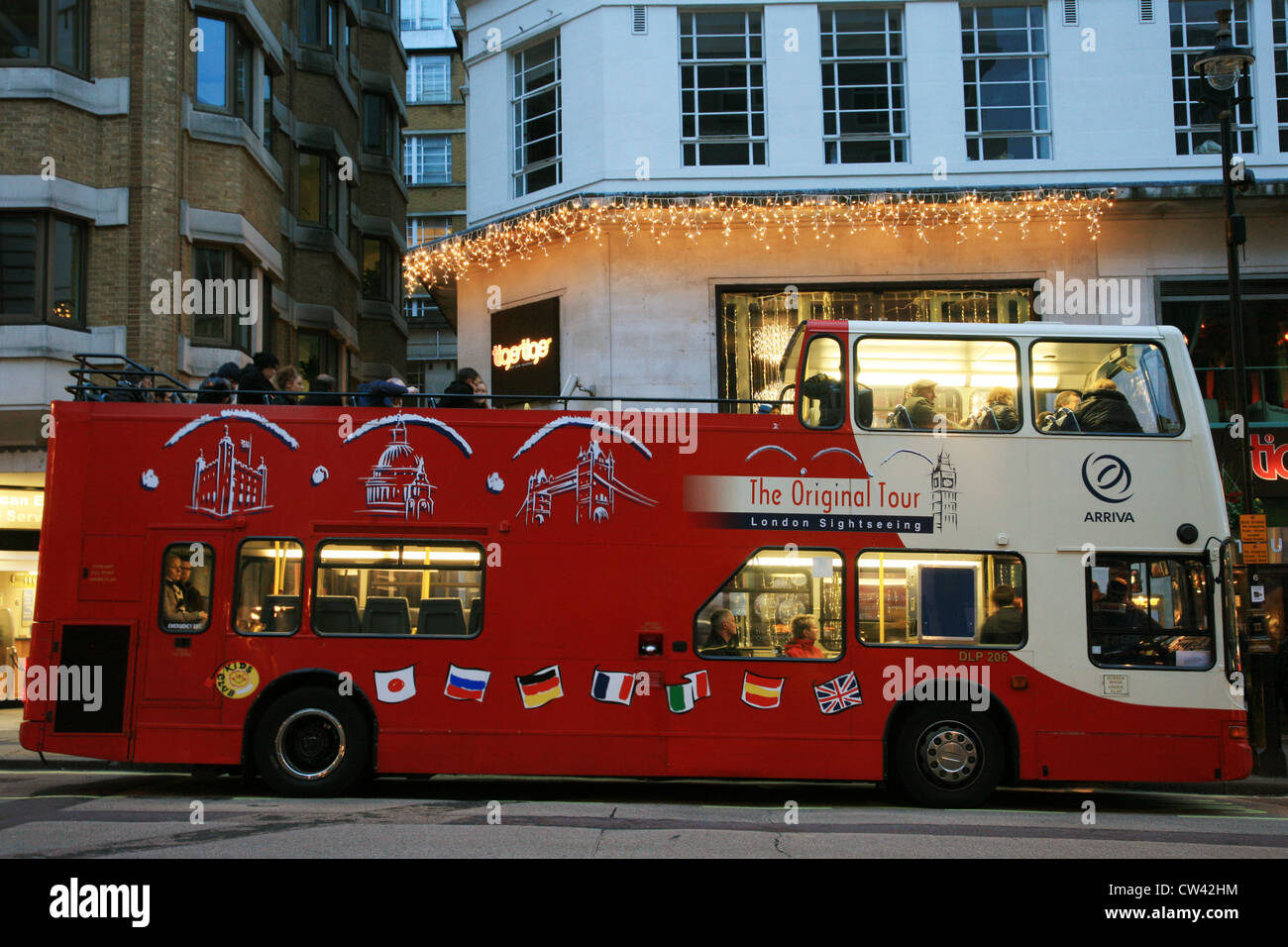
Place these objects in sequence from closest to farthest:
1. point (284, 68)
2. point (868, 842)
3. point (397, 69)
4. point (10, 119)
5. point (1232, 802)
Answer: point (868, 842) < point (1232, 802) < point (10, 119) < point (284, 68) < point (397, 69)

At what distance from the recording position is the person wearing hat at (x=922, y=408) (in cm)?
1065

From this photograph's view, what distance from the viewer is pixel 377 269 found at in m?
31.0

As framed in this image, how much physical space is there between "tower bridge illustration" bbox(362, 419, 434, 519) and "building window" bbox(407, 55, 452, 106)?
37.0 m

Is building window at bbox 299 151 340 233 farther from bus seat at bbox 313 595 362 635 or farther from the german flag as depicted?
the german flag

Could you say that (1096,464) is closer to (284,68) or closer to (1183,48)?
(1183,48)

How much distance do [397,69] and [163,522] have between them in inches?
1007

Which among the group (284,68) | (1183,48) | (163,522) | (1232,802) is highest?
(284,68)

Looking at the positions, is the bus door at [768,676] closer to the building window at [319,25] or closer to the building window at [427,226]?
the building window at [319,25]

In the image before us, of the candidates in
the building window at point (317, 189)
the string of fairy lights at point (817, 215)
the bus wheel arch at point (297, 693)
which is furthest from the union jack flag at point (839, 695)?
the building window at point (317, 189)

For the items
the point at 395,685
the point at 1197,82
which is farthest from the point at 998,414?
the point at 1197,82

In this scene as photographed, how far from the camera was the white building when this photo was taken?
18.0m

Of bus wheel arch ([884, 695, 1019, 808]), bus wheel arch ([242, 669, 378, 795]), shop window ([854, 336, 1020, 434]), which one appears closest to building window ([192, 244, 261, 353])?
bus wheel arch ([242, 669, 378, 795])

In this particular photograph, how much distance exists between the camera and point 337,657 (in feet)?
34.5

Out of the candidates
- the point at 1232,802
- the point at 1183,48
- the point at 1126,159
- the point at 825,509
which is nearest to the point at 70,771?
the point at 825,509
